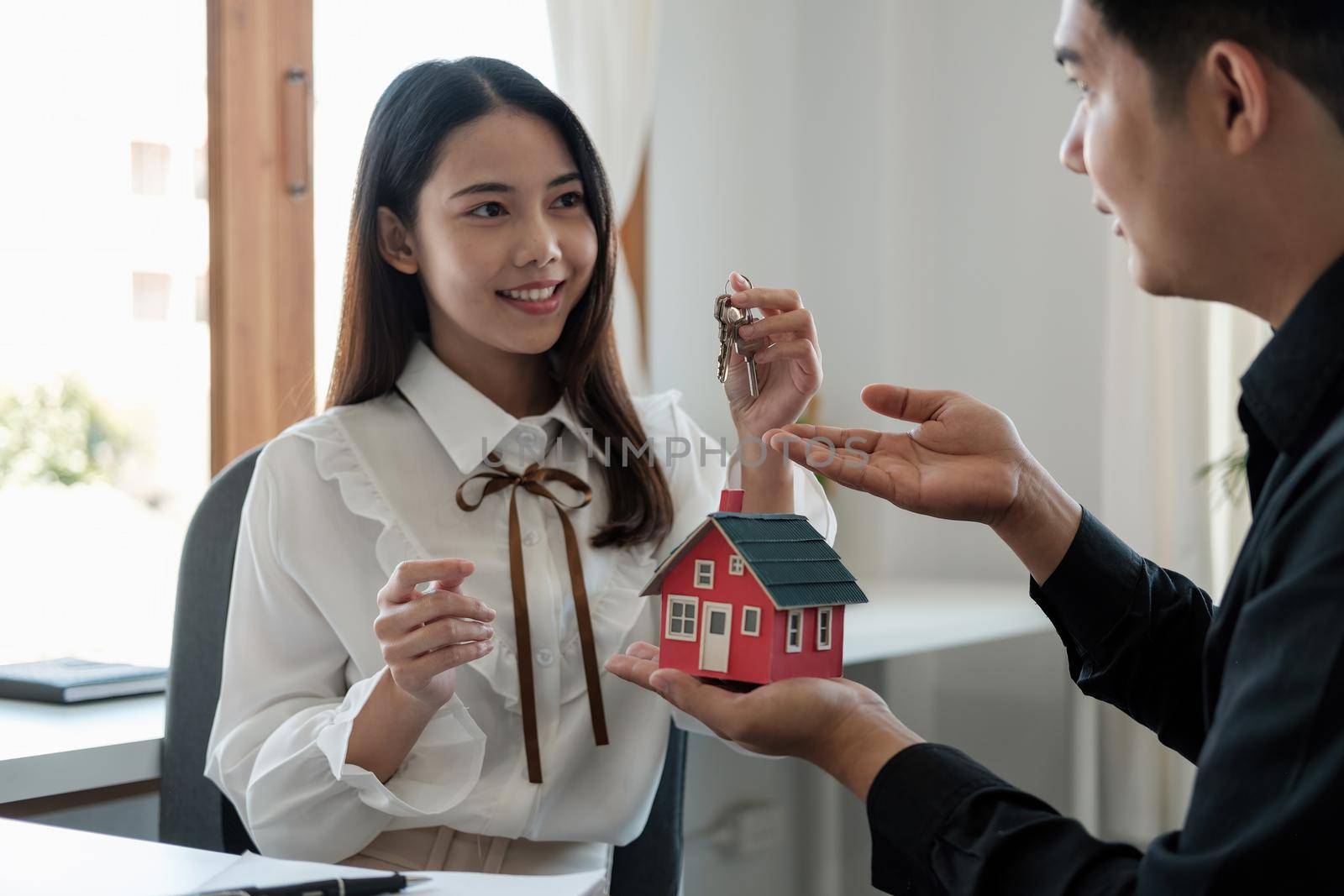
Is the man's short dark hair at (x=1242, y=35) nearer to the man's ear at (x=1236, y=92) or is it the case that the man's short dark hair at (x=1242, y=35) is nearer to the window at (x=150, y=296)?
the man's ear at (x=1236, y=92)

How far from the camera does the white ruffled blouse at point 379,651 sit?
1237 mm

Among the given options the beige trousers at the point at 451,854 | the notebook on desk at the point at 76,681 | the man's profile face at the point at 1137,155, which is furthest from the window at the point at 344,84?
the man's profile face at the point at 1137,155

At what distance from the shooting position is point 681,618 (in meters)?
1.00

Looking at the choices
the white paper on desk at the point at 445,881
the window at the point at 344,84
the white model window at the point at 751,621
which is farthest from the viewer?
the window at the point at 344,84

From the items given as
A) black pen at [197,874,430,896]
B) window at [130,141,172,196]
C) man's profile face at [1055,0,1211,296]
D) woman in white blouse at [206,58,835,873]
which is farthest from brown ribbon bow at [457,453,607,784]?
window at [130,141,172,196]

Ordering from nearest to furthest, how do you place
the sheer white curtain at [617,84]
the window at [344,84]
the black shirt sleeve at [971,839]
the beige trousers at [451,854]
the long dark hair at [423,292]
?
1. the black shirt sleeve at [971,839]
2. the beige trousers at [451,854]
3. the long dark hair at [423,292]
4. the window at [344,84]
5. the sheer white curtain at [617,84]

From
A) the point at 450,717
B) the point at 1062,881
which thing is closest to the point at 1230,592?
the point at 1062,881

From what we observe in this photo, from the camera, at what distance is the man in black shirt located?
2.02 feet

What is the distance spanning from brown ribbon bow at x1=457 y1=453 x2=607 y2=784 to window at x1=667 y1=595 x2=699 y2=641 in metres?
0.35

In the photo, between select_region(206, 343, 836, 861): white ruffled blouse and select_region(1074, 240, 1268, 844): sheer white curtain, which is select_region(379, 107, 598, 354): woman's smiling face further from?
select_region(1074, 240, 1268, 844): sheer white curtain

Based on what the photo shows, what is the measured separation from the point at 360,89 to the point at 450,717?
135 cm

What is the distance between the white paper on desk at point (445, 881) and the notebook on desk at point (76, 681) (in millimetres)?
818

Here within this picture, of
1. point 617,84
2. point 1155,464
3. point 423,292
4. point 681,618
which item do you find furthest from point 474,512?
point 1155,464

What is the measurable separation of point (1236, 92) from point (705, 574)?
52 centimetres
